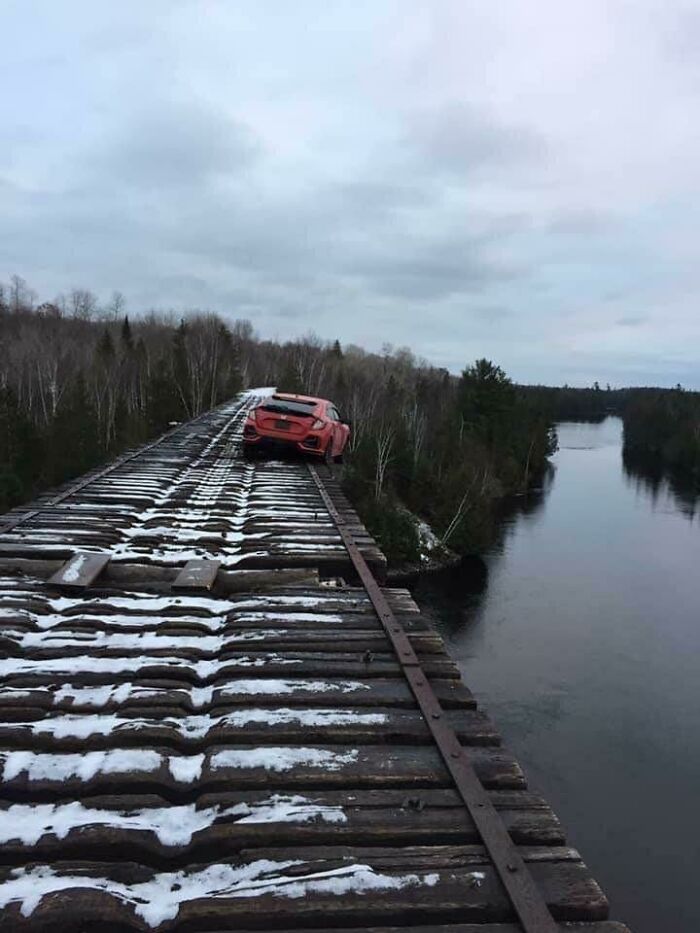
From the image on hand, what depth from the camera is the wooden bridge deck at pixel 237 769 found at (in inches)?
83.0

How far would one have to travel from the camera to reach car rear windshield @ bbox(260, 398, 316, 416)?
13.1 meters

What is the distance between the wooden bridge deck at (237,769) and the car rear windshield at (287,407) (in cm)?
778

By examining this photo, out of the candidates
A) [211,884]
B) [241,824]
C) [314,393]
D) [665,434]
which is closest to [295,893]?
[211,884]

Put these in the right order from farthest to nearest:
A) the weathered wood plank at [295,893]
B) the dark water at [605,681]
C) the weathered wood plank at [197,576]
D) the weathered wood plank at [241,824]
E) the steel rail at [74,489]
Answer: the dark water at [605,681] → the steel rail at [74,489] → the weathered wood plank at [197,576] → the weathered wood plank at [241,824] → the weathered wood plank at [295,893]

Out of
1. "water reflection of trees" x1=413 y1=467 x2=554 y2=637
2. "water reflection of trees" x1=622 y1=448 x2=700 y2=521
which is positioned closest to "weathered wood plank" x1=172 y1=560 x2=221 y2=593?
"water reflection of trees" x1=413 y1=467 x2=554 y2=637

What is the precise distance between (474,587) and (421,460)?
11.5 m

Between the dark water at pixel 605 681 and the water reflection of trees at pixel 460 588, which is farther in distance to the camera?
the water reflection of trees at pixel 460 588

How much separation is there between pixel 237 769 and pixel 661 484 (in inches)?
2412

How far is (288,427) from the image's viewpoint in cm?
1309

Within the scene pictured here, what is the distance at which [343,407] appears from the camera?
53.6 meters

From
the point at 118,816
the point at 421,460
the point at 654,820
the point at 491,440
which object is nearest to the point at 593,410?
the point at 491,440

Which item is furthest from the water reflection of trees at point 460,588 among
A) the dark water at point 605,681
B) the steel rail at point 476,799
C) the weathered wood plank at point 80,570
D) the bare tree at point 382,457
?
the steel rail at point 476,799

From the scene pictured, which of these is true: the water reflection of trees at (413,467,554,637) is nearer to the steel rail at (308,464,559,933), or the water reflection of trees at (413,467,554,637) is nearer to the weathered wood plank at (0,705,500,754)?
the steel rail at (308,464,559,933)

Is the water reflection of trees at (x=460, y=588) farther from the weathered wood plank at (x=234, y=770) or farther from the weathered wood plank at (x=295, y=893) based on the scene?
the weathered wood plank at (x=295, y=893)
